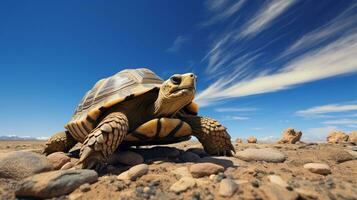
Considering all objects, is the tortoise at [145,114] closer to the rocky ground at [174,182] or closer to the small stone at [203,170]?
the rocky ground at [174,182]

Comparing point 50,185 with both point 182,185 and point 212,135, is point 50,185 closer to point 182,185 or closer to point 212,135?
point 182,185

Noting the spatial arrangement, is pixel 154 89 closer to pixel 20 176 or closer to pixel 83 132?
pixel 83 132

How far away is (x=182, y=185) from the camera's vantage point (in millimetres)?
2963

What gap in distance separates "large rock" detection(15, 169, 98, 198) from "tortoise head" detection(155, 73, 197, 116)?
2331mm

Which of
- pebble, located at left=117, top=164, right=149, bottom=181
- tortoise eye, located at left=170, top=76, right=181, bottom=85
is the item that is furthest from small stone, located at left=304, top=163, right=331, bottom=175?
tortoise eye, located at left=170, top=76, right=181, bottom=85

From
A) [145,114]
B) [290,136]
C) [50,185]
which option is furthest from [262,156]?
[290,136]

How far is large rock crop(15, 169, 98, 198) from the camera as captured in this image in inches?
108

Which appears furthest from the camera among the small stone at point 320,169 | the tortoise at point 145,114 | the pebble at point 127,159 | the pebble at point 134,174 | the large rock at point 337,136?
the large rock at point 337,136

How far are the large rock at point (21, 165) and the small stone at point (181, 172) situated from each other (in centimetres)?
209

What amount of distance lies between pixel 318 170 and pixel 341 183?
1.85ft

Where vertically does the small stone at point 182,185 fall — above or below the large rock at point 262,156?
below

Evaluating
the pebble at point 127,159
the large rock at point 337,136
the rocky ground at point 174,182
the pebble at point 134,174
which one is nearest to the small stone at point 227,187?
the rocky ground at point 174,182

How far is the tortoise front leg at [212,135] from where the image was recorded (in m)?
5.34

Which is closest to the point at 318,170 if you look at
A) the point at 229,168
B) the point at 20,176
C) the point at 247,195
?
the point at 229,168
